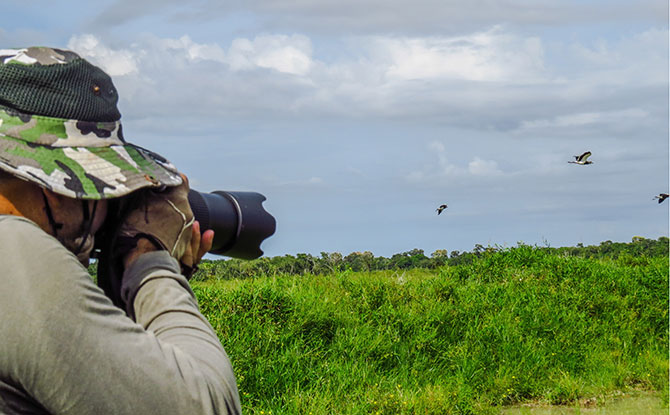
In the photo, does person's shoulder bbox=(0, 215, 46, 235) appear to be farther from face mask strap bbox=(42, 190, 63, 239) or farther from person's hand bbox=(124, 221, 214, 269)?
person's hand bbox=(124, 221, 214, 269)

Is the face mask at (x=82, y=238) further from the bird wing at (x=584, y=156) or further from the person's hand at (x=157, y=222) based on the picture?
the bird wing at (x=584, y=156)

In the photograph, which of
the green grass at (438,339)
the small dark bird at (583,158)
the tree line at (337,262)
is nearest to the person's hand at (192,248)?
the green grass at (438,339)

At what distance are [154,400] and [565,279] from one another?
669cm

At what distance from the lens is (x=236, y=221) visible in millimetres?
1651

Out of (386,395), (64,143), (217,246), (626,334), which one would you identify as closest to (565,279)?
(626,334)

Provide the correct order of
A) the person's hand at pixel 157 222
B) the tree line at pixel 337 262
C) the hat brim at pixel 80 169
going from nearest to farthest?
the hat brim at pixel 80 169, the person's hand at pixel 157 222, the tree line at pixel 337 262

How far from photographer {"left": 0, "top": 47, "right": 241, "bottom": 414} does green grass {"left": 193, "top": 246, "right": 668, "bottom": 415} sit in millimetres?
3206

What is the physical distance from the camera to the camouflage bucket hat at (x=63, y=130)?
3.65 feet

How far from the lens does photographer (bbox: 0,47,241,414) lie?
3.25ft

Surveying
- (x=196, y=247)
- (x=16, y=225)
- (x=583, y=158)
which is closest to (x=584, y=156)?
(x=583, y=158)

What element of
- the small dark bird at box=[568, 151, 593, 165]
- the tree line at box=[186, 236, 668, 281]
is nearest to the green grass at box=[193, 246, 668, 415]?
the tree line at box=[186, 236, 668, 281]

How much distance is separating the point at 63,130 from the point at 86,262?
0.24 metres

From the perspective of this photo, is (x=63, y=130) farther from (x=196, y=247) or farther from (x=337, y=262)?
(x=337, y=262)

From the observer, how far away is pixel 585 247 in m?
10.5
